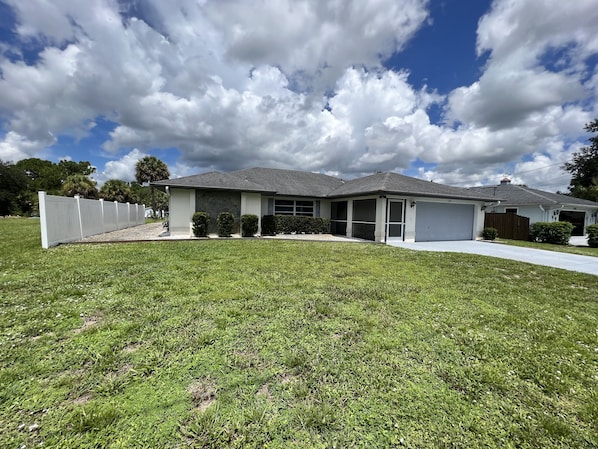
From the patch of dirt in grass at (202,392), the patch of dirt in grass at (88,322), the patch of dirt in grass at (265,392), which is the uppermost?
the patch of dirt in grass at (88,322)

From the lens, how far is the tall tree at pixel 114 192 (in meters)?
31.0

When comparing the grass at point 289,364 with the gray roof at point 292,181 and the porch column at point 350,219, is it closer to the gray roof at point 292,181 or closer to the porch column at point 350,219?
the porch column at point 350,219

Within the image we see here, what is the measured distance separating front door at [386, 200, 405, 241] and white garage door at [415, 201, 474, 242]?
3.71 feet

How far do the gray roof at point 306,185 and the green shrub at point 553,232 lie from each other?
3.49 metres

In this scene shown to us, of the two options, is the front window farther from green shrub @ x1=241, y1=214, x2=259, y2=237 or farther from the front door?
the front door

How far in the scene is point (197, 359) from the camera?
2781 millimetres

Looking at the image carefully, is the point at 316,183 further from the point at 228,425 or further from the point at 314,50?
the point at 228,425

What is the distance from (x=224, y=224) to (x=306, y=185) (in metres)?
8.20

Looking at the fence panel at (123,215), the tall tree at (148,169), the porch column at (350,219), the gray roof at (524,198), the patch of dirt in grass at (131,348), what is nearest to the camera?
the patch of dirt in grass at (131,348)

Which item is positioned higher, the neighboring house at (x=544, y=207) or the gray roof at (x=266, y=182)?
the gray roof at (x=266, y=182)

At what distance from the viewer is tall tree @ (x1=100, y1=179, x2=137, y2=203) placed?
31047mm

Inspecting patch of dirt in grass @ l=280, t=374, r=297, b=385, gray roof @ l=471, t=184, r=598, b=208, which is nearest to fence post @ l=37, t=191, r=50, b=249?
patch of dirt in grass @ l=280, t=374, r=297, b=385

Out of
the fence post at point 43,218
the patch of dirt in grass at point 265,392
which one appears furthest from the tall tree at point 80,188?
the patch of dirt in grass at point 265,392

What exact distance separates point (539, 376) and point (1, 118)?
123ft
